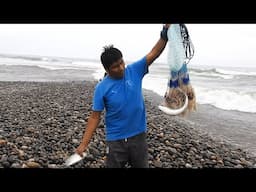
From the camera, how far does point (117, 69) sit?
2.90 m

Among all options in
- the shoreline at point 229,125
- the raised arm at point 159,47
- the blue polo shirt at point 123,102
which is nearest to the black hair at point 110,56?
the blue polo shirt at point 123,102

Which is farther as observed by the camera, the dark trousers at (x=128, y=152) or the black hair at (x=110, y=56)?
the dark trousers at (x=128, y=152)

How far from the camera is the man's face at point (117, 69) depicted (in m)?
2.88

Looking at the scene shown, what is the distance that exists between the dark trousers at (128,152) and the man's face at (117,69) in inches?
23.1

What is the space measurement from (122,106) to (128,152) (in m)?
0.46

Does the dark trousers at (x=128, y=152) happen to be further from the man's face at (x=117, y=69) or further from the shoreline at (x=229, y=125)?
the shoreline at (x=229, y=125)

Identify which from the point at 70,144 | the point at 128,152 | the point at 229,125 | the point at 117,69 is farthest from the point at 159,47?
the point at 229,125

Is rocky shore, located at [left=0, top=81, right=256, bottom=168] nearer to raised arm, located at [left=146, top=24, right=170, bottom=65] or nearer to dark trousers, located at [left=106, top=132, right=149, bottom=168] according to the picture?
dark trousers, located at [left=106, top=132, right=149, bottom=168]

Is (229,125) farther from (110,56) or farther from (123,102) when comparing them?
(110,56)
